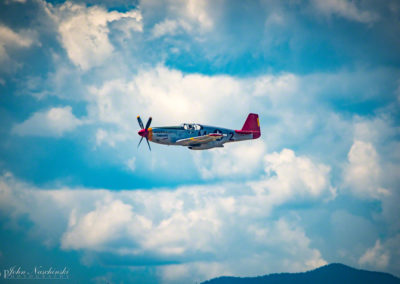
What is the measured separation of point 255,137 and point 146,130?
1188 inches

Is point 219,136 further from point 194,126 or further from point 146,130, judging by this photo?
point 146,130

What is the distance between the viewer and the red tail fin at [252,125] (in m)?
112

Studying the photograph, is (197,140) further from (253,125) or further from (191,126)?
(253,125)

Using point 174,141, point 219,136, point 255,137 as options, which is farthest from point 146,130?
point 255,137

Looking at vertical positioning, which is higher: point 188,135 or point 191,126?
point 191,126

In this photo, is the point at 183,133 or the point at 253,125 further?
the point at 253,125

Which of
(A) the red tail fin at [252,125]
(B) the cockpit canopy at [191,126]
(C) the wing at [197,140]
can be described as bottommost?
(C) the wing at [197,140]

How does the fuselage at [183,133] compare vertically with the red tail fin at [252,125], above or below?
below

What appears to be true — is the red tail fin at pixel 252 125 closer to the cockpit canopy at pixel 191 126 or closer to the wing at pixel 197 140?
the wing at pixel 197 140

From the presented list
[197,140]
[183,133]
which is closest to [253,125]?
[197,140]

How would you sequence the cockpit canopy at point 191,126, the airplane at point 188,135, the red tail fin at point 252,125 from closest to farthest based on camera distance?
the airplane at point 188,135 → the cockpit canopy at point 191,126 → the red tail fin at point 252,125

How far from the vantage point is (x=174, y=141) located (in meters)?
96.6

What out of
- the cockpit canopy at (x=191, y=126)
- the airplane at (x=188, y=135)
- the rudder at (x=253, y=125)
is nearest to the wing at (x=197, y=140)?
the airplane at (x=188, y=135)

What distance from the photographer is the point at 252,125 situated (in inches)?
4437
